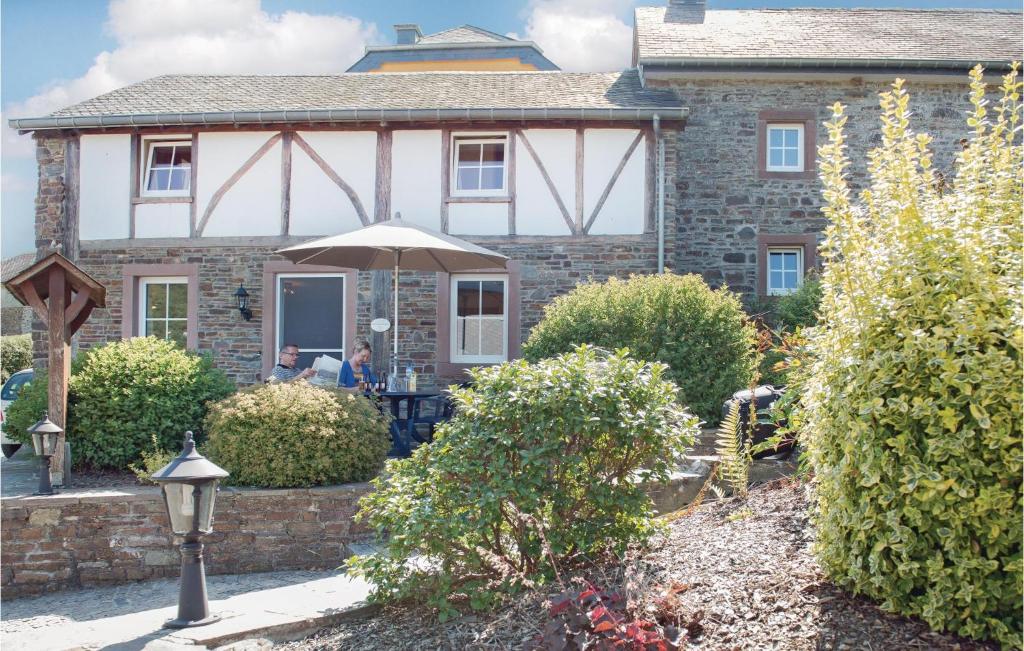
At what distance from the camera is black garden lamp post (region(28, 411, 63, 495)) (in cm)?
672

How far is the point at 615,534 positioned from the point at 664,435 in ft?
1.78

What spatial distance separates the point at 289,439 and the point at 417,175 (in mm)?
6811

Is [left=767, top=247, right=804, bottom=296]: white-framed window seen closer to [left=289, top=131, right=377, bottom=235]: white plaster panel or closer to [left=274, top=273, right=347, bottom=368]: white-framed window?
[left=289, top=131, right=377, bottom=235]: white plaster panel

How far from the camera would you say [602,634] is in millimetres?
3375

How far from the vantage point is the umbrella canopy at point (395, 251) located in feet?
28.4

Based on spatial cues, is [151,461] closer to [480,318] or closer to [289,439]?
[289,439]

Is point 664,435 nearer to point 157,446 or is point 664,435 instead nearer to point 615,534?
point 615,534

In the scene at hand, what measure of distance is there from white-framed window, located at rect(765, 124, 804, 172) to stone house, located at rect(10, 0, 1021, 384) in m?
0.02

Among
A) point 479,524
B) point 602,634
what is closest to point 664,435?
point 479,524

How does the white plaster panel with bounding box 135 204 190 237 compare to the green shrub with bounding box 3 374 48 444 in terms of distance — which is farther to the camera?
the white plaster panel with bounding box 135 204 190 237

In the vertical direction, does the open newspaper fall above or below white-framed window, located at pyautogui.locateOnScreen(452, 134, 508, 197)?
below

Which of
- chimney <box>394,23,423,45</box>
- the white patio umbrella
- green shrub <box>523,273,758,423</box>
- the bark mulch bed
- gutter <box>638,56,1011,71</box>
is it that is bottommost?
the bark mulch bed

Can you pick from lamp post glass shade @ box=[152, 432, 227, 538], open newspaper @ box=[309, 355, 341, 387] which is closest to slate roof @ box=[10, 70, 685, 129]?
open newspaper @ box=[309, 355, 341, 387]

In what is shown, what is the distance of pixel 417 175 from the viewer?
41.4ft
